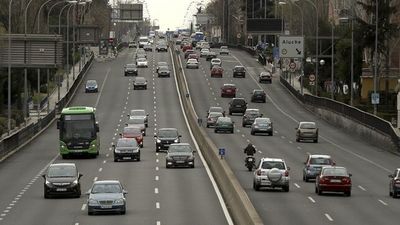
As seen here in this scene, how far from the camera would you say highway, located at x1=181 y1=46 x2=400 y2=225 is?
4097 centimetres

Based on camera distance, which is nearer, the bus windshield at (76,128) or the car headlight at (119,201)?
the car headlight at (119,201)

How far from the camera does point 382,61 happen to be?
398 ft

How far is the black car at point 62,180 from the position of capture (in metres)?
45.6

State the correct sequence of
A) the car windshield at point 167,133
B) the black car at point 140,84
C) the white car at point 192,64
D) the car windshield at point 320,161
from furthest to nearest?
1. the white car at point 192,64
2. the black car at point 140,84
3. the car windshield at point 167,133
4. the car windshield at point 320,161

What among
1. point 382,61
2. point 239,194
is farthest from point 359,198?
point 382,61

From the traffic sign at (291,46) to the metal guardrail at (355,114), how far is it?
3.77 meters

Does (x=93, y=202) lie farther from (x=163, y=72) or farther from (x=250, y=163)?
(x=163, y=72)

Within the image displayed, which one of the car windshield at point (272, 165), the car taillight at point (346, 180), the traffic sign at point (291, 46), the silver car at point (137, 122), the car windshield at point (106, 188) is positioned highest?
the traffic sign at point (291, 46)

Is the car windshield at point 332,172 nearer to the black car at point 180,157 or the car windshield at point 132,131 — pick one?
the black car at point 180,157

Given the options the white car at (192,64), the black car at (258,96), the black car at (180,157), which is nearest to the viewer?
the black car at (180,157)

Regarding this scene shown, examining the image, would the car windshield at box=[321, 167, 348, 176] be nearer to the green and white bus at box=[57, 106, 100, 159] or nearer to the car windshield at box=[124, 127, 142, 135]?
the green and white bus at box=[57, 106, 100, 159]

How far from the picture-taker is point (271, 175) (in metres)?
48.1

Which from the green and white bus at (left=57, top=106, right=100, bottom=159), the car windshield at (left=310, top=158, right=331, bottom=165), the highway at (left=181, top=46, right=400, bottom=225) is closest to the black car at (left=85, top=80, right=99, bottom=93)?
the highway at (left=181, top=46, right=400, bottom=225)

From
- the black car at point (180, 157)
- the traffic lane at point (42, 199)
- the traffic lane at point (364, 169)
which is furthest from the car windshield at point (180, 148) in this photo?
the traffic lane at point (364, 169)
